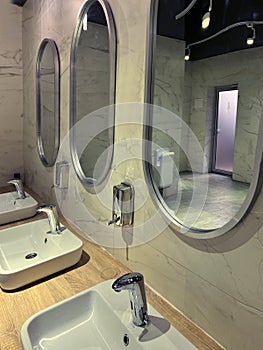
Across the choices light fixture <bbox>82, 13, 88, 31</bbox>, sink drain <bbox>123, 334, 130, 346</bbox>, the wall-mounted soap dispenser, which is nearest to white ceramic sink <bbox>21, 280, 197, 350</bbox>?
sink drain <bbox>123, 334, 130, 346</bbox>

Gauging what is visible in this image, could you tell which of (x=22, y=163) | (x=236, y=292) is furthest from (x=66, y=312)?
(x=22, y=163)

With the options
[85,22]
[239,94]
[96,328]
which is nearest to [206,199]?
[239,94]

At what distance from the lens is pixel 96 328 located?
97cm

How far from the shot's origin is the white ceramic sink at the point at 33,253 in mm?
1084

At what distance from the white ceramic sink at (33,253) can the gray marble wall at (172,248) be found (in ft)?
0.57

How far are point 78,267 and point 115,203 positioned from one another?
34 cm

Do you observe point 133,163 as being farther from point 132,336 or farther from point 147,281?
point 132,336

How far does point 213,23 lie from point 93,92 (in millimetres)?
706

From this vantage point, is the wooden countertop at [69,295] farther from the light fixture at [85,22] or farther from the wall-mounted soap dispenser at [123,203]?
the light fixture at [85,22]

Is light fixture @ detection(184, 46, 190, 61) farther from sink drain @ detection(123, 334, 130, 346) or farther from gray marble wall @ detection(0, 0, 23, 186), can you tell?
gray marble wall @ detection(0, 0, 23, 186)

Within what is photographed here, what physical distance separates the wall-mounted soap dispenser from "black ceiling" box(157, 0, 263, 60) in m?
0.55

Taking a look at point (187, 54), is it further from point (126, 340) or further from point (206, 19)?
point (126, 340)

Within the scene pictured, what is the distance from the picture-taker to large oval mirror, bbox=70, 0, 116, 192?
3.97ft

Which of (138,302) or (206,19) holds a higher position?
(206,19)
